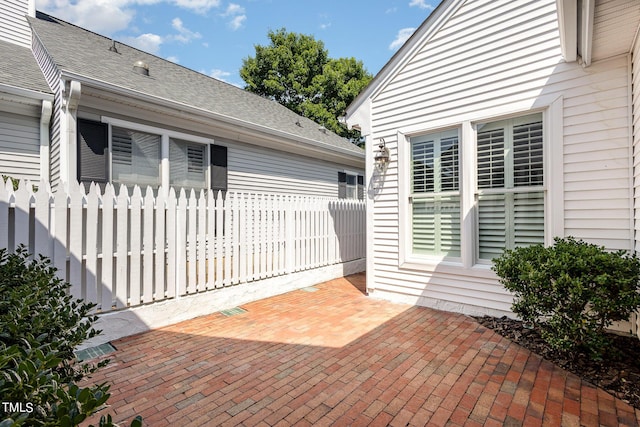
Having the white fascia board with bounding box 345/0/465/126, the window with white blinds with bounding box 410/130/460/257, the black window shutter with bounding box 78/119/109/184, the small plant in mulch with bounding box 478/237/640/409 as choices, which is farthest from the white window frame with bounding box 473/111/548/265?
Result: the black window shutter with bounding box 78/119/109/184

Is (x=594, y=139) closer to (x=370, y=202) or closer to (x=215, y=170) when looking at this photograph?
(x=370, y=202)

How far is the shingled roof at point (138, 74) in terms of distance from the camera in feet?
18.0

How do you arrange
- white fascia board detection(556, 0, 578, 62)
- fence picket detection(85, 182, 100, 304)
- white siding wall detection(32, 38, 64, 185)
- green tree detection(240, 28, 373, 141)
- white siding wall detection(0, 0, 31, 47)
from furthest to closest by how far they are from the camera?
green tree detection(240, 28, 373, 141)
white siding wall detection(0, 0, 31, 47)
white siding wall detection(32, 38, 64, 185)
fence picket detection(85, 182, 100, 304)
white fascia board detection(556, 0, 578, 62)

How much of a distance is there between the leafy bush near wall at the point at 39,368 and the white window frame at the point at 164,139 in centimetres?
470

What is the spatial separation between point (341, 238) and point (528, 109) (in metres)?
4.39

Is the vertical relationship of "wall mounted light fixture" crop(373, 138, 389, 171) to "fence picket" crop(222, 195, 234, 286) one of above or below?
above

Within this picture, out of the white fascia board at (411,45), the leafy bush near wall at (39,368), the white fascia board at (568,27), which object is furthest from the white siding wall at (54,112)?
the white fascia board at (568,27)

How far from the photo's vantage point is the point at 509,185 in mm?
4215

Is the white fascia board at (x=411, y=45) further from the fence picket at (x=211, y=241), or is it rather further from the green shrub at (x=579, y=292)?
the green shrub at (x=579, y=292)

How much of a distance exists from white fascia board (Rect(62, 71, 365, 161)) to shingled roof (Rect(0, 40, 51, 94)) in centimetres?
112

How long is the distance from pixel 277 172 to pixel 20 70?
17.4 feet

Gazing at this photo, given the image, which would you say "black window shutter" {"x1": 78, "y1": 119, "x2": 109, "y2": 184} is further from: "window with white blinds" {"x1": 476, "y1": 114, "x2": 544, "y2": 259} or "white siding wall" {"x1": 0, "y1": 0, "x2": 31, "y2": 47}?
"window with white blinds" {"x1": 476, "y1": 114, "x2": 544, "y2": 259}

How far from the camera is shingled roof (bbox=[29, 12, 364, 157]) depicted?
5.49 m

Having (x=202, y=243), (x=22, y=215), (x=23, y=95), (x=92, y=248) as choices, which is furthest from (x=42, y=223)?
(x=23, y=95)
